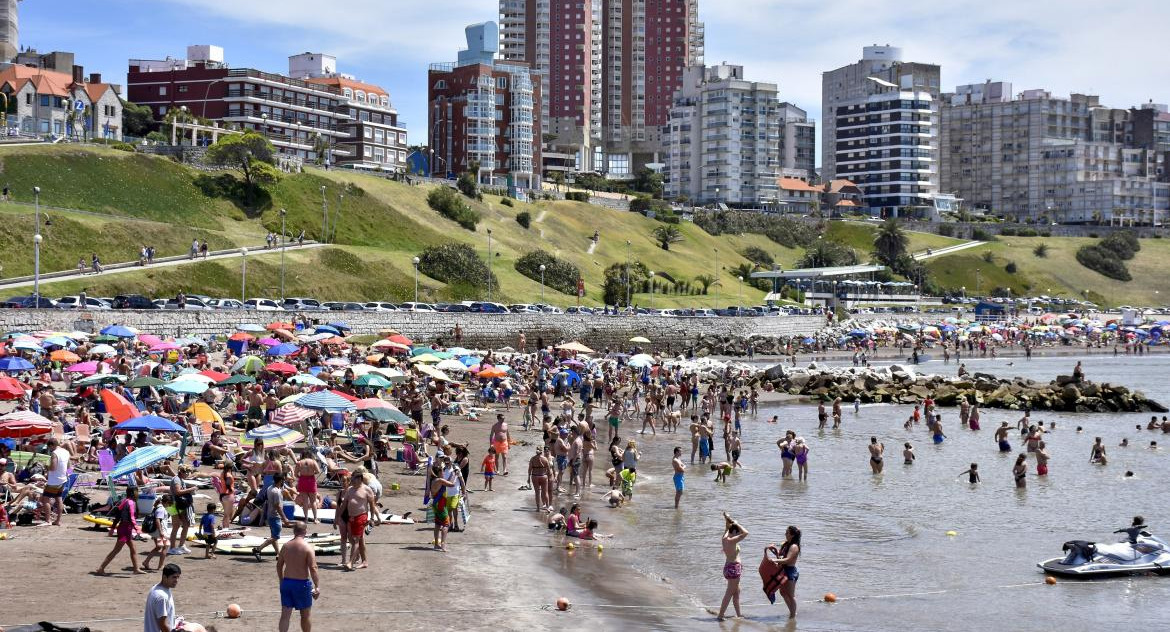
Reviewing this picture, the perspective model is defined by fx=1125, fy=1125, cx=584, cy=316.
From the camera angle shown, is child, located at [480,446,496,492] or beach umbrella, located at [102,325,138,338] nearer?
child, located at [480,446,496,492]

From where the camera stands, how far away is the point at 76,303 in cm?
5109

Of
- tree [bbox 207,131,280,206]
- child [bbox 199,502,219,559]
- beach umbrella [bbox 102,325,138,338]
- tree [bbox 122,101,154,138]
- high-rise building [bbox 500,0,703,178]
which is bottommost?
child [bbox 199,502,219,559]

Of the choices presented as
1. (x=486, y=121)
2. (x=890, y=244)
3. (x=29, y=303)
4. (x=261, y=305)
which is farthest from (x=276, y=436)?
(x=890, y=244)

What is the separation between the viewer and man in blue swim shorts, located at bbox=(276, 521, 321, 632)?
12.2 meters

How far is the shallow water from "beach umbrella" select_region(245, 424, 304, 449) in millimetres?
6350

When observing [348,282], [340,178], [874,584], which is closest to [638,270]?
[340,178]

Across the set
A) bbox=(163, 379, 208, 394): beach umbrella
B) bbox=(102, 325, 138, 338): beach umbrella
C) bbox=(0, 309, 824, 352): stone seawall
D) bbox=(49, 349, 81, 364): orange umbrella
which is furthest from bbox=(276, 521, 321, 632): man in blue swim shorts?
bbox=(0, 309, 824, 352): stone seawall

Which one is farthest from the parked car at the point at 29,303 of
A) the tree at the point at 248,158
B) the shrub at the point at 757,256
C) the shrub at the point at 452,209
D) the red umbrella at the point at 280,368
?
the shrub at the point at 757,256

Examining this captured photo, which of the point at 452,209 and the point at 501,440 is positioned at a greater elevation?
the point at 452,209

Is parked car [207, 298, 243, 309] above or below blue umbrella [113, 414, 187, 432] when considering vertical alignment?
above

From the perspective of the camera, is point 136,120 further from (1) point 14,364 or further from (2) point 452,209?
(1) point 14,364

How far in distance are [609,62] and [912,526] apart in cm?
17842

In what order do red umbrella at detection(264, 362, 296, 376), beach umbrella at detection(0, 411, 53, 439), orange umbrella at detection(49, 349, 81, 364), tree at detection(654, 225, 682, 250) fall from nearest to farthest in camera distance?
beach umbrella at detection(0, 411, 53, 439) → orange umbrella at detection(49, 349, 81, 364) → red umbrella at detection(264, 362, 296, 376) → tree at detection(654, 225, 682, 250)

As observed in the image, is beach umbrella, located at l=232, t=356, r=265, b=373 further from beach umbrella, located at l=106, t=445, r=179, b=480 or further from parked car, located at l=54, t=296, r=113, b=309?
parked car, located at l=54, t=296, r=113, b=309
